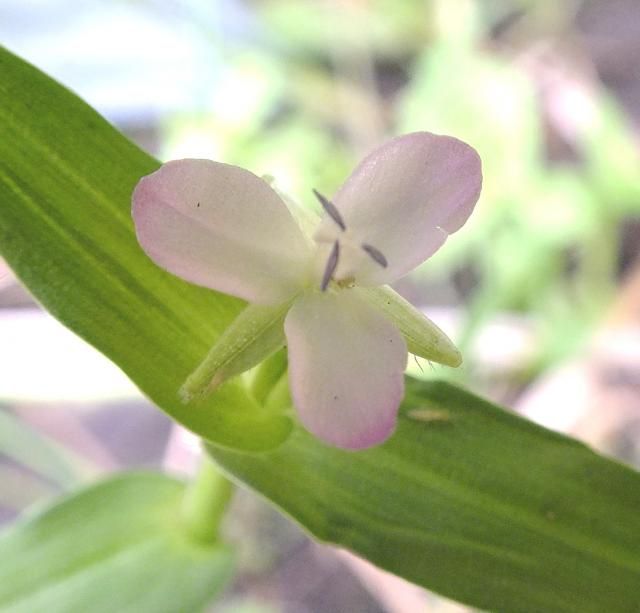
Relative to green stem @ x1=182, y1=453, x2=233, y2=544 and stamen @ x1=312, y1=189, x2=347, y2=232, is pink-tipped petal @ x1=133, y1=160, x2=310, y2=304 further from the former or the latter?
green stem @ x1=182, y1=453, x2=233, y2=544

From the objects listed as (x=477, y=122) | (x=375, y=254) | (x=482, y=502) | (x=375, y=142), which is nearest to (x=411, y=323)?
(x=375, y=254)

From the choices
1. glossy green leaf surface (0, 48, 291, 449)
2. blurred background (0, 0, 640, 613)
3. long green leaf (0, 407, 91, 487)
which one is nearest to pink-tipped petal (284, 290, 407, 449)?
glossy green leaf surface (0, 48, 291, 449)

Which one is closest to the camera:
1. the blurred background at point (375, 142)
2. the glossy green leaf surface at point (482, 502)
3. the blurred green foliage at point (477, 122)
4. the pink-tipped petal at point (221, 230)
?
the pink-tipped petal at point (221, 230)

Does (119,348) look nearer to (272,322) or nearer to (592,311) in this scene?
(272,322)

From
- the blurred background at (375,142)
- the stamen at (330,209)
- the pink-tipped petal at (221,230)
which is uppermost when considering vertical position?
the stamen at (330,209)

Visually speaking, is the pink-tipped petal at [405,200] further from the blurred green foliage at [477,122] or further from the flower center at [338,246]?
the blurred green foliage at [477,122]

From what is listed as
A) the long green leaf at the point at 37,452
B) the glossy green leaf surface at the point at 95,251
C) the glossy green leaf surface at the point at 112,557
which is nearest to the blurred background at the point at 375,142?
the long green leaf at the point at 37,452
